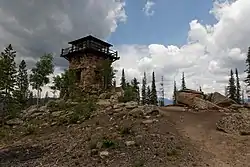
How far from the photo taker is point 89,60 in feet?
136

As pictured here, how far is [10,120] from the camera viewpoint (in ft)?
96.5

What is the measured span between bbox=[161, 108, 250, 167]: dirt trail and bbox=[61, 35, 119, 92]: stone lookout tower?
20.5 metres

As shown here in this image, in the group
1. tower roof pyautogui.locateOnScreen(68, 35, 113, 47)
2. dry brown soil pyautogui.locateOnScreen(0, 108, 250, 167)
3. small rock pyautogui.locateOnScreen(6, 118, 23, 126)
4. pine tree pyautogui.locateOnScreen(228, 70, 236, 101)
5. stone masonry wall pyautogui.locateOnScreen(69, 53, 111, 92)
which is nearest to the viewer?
dry brown soil pyautogui.locateOnScreen(0, 108, 250, 167)

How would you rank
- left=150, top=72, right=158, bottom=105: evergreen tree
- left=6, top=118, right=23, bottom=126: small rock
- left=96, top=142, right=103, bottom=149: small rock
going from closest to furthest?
left=96, top=142, right=103, bottom=149: small rock, left=6, top=118, right=23, bottom=126: small rock, left=150, top=72, right=158, bottom=105: evergreen tree

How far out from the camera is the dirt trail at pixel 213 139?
1362 cm

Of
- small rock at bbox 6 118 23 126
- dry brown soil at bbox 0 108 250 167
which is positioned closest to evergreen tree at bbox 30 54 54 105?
small rock at bbox 6 118 23 126

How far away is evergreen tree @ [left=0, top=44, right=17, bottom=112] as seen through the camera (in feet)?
101

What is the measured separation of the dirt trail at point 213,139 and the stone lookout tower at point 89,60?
67.2 feet

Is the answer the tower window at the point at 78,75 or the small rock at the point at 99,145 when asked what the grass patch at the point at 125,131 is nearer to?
the small rock at the point at 99,145

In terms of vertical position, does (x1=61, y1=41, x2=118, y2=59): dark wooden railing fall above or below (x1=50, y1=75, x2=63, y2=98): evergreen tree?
above

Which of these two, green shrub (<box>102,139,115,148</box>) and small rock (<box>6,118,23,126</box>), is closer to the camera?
green shrub (<box>102,139,115,148</box>)

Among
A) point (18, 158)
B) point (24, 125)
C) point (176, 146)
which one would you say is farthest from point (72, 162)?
point (24, 125)

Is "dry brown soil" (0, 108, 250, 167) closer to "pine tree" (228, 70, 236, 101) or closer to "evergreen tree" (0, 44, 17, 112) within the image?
"evergreen tree" (0, 44, 17, 112)

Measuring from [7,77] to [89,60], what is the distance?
13.7 m
